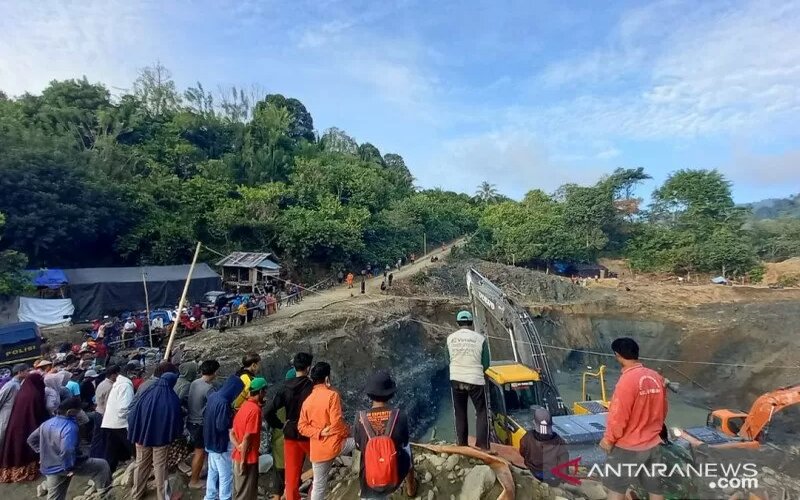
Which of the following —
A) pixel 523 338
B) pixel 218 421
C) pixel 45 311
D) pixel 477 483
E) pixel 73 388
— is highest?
pixel 218 421

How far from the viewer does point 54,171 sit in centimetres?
2100

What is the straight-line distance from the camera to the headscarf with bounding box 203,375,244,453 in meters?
4.57

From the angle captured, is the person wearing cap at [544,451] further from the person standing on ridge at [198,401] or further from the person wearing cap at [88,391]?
the person wearing cap at [88,391]

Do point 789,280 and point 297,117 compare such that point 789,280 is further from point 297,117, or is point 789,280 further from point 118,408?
point 297,117

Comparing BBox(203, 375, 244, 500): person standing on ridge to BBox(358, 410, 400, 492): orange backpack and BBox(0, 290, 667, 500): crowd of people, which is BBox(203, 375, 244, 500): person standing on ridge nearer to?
BBox(0, 290, 667, 500): crowd of people

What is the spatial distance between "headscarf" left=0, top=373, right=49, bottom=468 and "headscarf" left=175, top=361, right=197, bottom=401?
5.87 ft

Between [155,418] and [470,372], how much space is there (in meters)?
3.76

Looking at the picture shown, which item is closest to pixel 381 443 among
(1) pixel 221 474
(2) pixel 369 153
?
(1) pixel 221 474

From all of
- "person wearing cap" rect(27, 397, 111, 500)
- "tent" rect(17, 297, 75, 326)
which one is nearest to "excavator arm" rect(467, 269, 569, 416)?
"person wearing cap" rect(27, 397, 111, 500)

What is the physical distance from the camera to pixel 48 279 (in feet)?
56.7

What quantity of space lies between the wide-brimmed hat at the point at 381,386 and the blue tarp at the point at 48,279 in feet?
63.5

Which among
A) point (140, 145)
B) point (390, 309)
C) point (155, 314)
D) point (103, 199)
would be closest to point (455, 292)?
point (390, 309)

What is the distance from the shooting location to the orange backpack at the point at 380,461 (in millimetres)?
3588

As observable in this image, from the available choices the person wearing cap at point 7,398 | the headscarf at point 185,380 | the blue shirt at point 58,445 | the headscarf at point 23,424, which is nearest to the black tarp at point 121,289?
the person wearing cap at point 7,398
